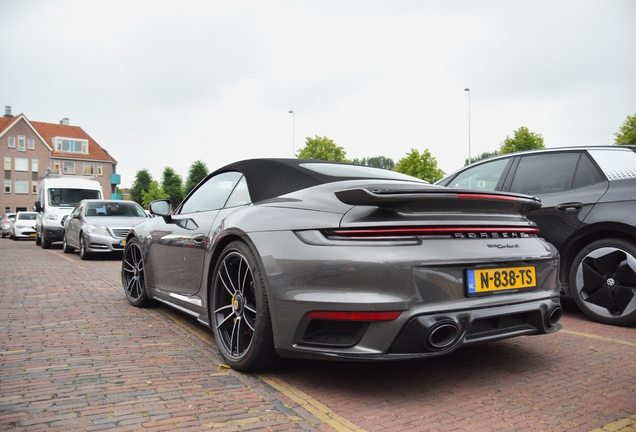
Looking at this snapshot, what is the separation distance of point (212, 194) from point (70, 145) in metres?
74.4

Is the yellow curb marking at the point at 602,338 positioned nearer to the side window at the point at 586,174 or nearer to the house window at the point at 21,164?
the side window at the point at 586,174

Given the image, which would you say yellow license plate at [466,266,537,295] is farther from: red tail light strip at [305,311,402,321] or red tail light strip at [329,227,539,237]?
red tail light strip at [305,311,402,321]

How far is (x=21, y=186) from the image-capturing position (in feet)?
219

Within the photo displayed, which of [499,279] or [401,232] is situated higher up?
[401,232]

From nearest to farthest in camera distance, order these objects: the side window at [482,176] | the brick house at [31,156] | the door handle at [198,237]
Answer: the door handle at [198,237] < the side window at [482,176] < the brick house at [31,156]

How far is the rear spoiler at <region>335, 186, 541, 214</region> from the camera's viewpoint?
2.89 metres

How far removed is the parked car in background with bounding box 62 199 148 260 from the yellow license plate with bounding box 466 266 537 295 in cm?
1101

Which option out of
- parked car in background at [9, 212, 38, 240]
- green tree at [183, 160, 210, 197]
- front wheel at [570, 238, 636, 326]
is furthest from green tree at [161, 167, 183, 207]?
front wheel at [570, 238, 636, 326]

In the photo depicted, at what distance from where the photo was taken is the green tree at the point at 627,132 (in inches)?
1526

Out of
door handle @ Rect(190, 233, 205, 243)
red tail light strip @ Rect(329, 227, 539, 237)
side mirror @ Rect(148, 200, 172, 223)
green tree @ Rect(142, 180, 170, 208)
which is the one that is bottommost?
door handle @ Rect(190, 233, 205, 243)

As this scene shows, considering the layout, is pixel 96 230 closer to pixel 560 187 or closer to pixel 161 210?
pixel 161 210

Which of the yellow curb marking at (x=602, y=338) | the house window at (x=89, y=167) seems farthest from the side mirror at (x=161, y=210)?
the house window at (x=89, y=167)

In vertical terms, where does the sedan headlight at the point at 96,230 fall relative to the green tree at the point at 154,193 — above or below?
below

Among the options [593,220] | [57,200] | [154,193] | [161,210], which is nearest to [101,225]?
[57,200]
